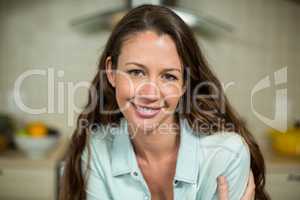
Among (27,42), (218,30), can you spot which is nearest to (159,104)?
Result: (218,30)

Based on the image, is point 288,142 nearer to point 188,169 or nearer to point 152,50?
point 188,169

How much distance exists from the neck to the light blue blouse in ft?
0.08

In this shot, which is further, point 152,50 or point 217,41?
point 217,41

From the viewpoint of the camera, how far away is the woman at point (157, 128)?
26.9 inches

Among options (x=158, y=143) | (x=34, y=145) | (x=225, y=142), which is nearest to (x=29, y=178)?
(x=34, y=145)

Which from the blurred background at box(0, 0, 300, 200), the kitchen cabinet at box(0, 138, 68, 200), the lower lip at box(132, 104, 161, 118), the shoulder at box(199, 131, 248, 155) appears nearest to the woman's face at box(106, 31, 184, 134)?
the lower lip at box(132, 104, 161, 118)

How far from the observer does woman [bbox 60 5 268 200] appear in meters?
0.68

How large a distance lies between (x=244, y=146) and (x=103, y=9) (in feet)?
3.27

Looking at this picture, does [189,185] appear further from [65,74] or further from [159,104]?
[65,74]

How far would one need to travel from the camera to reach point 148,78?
0.68 metres

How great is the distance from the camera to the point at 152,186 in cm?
82

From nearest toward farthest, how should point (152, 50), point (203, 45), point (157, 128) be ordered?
point (152, 50) → point (157, 128) → point (203, 45)

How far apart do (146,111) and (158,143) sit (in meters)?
0.12

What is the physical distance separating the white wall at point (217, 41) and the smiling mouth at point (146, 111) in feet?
3.00
